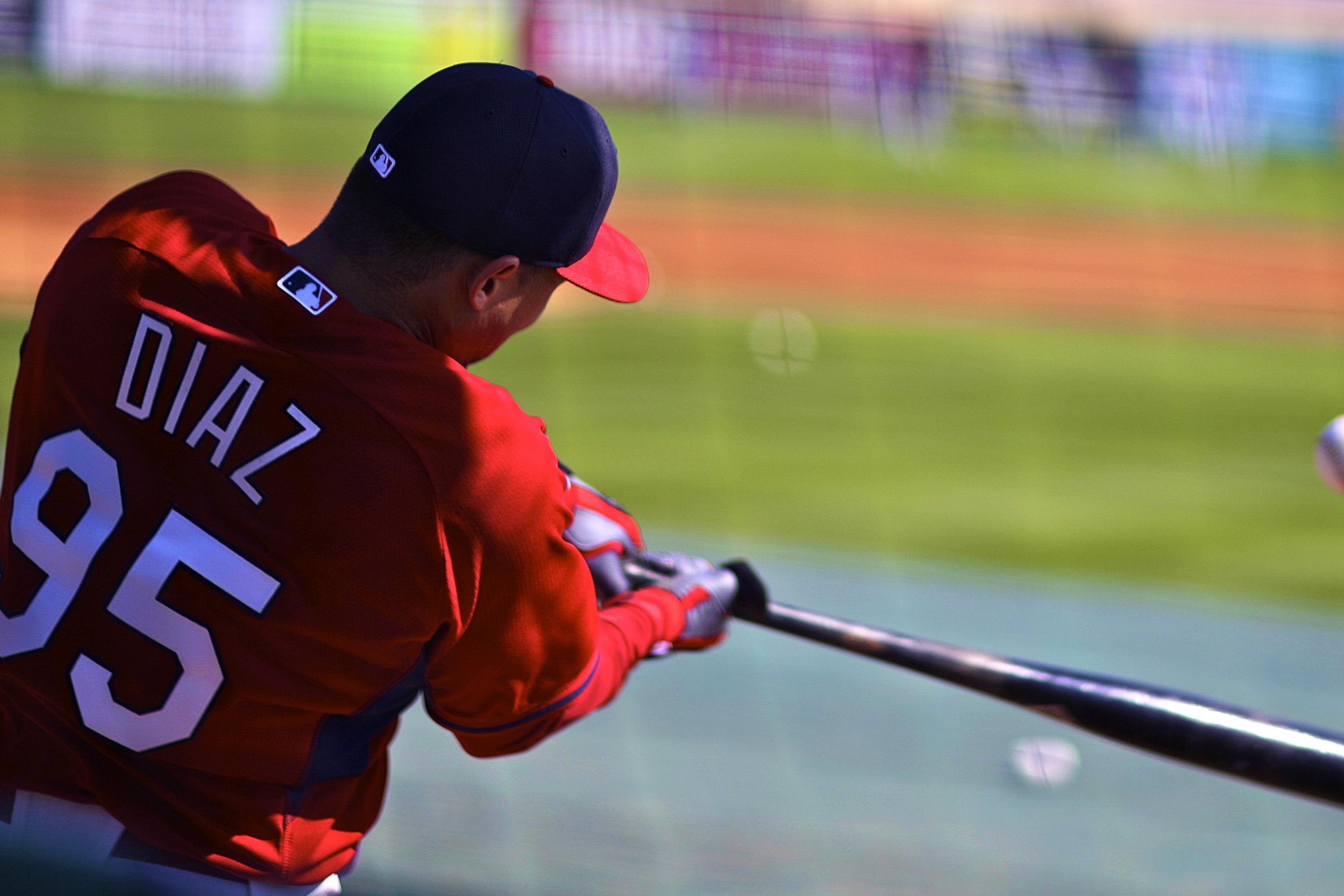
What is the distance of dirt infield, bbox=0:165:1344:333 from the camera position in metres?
11.9

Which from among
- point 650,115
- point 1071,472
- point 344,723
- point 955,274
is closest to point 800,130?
point 650,115

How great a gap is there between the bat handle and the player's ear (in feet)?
2.88

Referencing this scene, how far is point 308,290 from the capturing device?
4.67 ft

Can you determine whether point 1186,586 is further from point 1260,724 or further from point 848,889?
point 1260,724

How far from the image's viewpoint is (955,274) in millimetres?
13312

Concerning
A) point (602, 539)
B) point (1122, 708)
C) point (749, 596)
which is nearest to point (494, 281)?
point (602, 539)

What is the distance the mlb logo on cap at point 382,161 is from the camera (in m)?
1.47

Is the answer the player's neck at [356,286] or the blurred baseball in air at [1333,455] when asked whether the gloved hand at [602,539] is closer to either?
the player's neck at [356,286]

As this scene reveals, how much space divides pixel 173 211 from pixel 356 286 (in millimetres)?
266

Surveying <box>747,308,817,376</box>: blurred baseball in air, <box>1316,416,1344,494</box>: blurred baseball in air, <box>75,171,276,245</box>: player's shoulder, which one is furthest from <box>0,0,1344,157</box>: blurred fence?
<box>75,171,276,245</box>: player's shoulder

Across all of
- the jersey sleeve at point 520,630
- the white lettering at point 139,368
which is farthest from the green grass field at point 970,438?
the white lettering at point 139,368

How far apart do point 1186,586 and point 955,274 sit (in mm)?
8288

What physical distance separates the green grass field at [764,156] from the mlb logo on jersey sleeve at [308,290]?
13361 millimetres

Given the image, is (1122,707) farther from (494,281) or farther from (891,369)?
(891,369)
